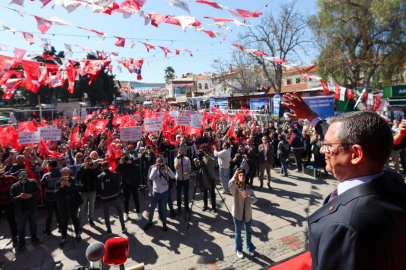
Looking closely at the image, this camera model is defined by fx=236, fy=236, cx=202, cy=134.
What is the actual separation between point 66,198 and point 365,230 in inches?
235

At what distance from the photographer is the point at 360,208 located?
0.91 metres

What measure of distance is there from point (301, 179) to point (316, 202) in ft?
7.05

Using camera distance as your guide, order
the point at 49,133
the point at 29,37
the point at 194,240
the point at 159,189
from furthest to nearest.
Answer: the point at 49,133 → the point at 29,37 → the point at 159,189 → the point at 194,240

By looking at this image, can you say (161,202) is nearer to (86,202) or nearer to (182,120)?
(86,202)

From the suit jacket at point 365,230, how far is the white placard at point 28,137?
9.87 meters

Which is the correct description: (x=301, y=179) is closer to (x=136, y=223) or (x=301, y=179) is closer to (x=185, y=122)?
(x=185, y=122)

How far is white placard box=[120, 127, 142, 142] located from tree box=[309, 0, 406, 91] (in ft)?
59.0

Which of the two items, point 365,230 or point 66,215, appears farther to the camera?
point 66,215

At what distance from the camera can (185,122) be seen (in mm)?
10414

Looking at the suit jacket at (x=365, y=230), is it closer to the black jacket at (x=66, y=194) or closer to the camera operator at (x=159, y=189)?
the camera operator at (x=159, y=189)

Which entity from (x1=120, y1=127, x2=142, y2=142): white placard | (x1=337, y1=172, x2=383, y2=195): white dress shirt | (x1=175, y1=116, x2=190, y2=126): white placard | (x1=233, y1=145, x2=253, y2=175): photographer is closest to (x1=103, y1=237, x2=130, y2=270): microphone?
(x1=337, y1=172, x2=383, y2=195): white dress shirt

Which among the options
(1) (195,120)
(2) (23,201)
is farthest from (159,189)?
(1) (195,120)

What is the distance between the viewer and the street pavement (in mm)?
4750

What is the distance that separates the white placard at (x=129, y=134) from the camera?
902cm
